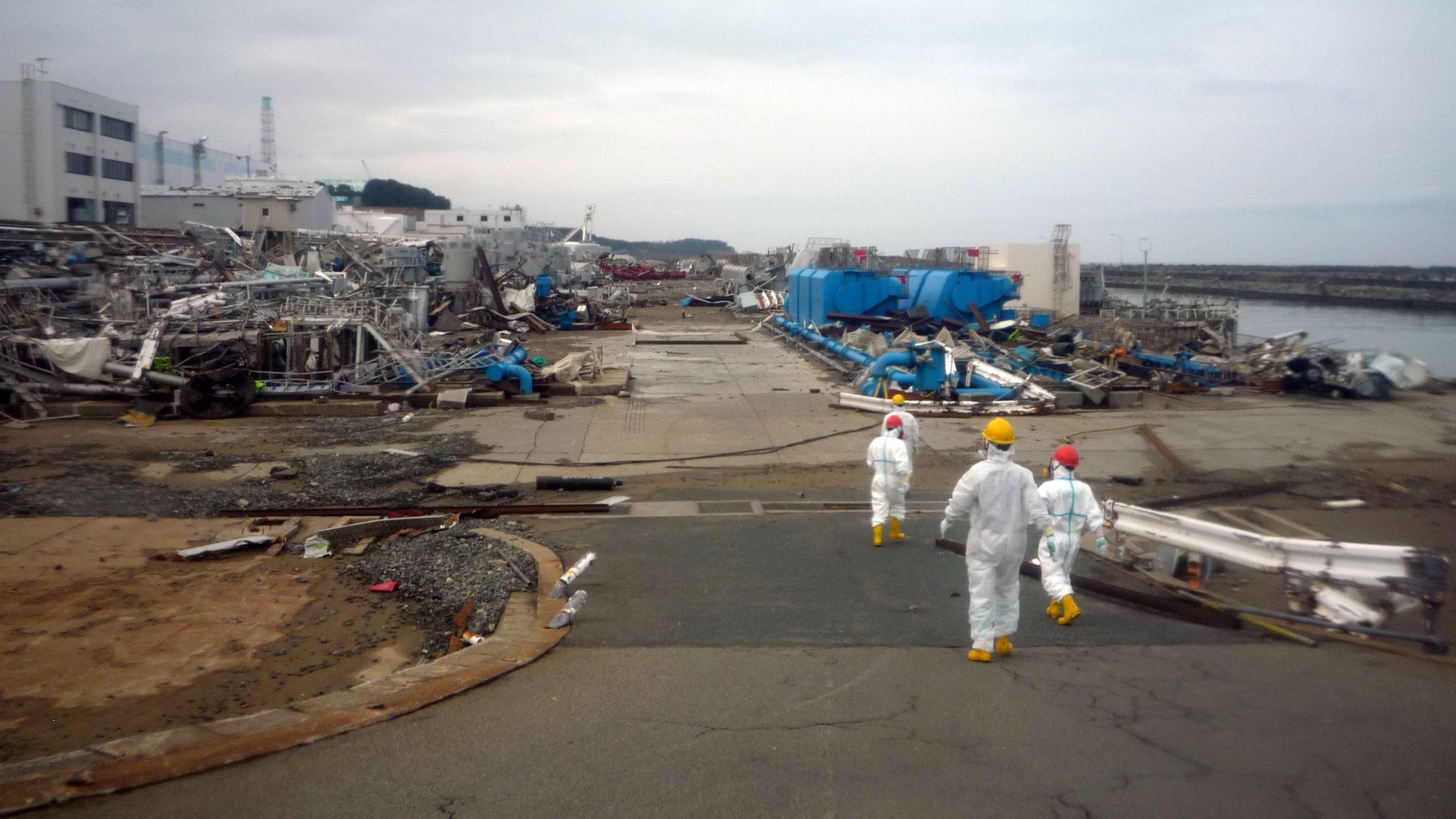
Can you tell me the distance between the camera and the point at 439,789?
4.54 meters

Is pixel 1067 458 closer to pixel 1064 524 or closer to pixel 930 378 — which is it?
pixel 1064 524

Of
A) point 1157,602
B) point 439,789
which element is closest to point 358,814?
point 439,789

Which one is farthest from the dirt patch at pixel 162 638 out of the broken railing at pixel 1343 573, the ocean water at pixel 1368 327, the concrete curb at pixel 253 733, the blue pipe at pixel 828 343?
the ocean water at pixel 1368 327

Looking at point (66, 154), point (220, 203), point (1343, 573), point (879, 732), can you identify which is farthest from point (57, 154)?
point (1343, 573)

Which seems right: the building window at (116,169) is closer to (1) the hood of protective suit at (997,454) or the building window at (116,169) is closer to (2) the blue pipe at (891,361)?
(2) the blue pipe at (891,361)

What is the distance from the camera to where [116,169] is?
197 feet

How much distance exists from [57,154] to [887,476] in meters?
61.4

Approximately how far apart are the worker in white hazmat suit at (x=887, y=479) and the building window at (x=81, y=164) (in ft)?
203

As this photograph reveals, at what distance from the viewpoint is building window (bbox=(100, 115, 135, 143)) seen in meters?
58.6

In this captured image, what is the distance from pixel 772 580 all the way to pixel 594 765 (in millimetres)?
3495

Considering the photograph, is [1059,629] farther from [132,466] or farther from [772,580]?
[132,466]

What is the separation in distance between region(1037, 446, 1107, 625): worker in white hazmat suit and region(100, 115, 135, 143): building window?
67183 millimetres

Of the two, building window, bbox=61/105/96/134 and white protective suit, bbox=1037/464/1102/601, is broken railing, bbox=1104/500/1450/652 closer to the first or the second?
white protective suit, bbox=1037/464/1102/601

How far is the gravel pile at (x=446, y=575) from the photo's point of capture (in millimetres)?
7430
